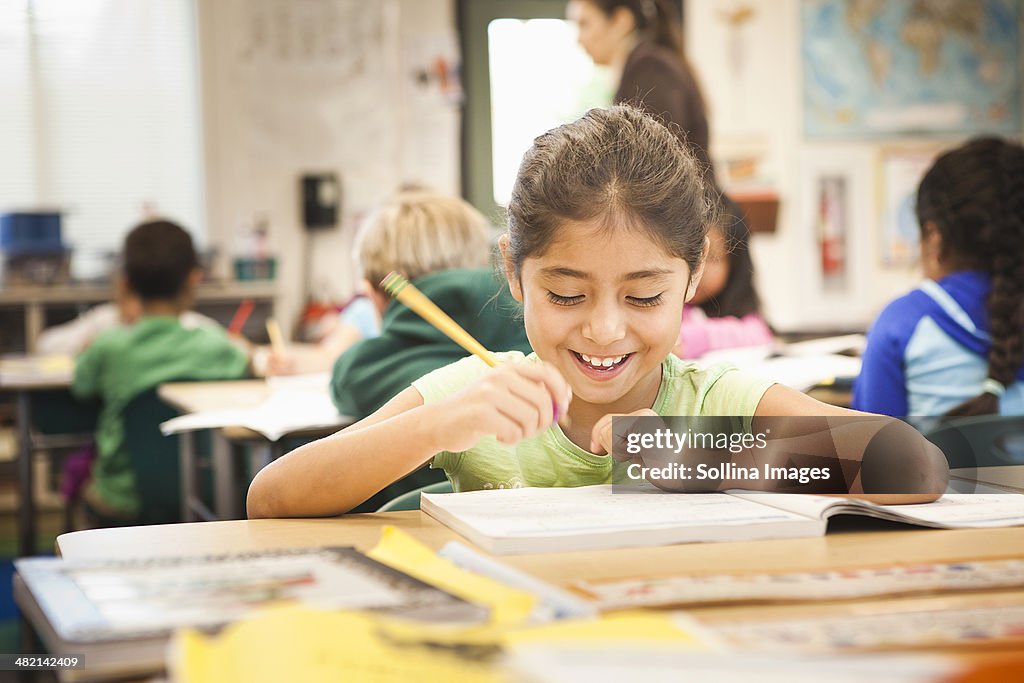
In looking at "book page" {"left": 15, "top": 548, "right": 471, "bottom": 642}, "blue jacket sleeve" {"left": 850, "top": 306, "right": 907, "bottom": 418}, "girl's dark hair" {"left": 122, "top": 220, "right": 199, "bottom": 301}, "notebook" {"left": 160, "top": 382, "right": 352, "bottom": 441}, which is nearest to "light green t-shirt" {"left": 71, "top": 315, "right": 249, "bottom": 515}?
"girl's dark hair" {"left": 122, "top": 220, "right": 199, "bottom": 301}

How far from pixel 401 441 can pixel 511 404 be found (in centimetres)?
15

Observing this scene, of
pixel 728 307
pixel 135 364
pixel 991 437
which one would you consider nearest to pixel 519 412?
pixel 991 437

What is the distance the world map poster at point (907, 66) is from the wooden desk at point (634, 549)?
5167 millimetres

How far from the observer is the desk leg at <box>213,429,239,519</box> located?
226cm

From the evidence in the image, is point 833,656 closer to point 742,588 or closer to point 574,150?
point 742,588

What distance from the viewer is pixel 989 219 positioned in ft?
7.23

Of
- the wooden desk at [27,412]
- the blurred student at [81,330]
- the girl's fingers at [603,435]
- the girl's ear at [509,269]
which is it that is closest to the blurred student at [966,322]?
the girl's ear at [509,269]

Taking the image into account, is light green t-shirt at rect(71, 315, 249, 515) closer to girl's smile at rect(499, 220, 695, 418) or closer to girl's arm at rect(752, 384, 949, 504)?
girl's smile at rect(499, 220, 695, 418)

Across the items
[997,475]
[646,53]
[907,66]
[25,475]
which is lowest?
[25,475]

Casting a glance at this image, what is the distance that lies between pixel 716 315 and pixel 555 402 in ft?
7.04

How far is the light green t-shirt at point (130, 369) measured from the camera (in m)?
3.09

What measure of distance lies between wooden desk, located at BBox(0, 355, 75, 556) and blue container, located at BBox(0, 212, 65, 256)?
4.58ft

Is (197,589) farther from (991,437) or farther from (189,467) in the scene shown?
(189,467)

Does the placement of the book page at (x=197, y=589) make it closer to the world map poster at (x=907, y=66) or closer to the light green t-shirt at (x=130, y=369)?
the light green t-shirt at (x=130, y=369)
